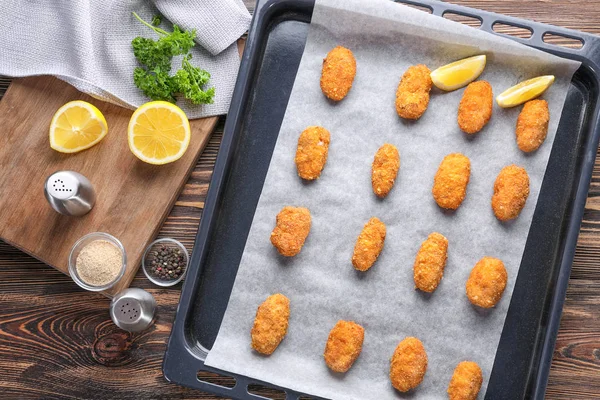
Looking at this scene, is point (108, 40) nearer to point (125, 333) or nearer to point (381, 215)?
point (125, 333)

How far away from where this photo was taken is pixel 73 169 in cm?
317

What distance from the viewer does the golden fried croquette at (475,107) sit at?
2859mm

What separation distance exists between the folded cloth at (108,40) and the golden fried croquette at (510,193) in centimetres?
139

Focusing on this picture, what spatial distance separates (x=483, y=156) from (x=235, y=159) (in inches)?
45.7

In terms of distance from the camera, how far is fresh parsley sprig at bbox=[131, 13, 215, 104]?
119 inches

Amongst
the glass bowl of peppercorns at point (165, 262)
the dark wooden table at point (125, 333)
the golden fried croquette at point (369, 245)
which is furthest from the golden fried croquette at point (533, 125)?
the glass bowl of peppercorns at point (165, 262)

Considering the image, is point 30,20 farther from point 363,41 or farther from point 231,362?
point 231,362

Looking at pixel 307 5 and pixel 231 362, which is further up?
pixel 307 5

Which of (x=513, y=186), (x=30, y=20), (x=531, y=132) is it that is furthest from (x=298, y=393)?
(x=30, y=20)

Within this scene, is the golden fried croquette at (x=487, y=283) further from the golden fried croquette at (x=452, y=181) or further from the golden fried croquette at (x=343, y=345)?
the golden fried croquette at (x=343, y=345)

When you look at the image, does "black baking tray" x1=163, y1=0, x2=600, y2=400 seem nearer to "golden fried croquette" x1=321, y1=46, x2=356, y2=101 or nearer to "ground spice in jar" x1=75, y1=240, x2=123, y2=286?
"golden fried croquette" x1=321, y1=46, x2=356, y2=101

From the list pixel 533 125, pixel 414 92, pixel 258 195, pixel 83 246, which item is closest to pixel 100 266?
pixel 83 246

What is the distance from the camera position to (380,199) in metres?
2.91

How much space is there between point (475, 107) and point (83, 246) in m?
1.99
